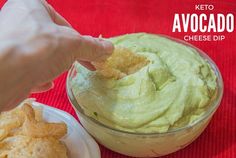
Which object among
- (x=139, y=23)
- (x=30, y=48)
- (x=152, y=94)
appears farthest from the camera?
(x=139, y=23)

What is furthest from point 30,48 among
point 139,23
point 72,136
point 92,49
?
point 139,23

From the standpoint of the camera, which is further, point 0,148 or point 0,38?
point 0,148

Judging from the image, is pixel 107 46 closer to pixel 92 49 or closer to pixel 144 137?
pixel 92 49

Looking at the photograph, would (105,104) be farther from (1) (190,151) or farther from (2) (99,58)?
(1) (190,151)

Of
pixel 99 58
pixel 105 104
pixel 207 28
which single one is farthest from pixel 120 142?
pixel 207 28

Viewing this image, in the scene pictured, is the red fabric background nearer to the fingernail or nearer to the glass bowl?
the glass bowl

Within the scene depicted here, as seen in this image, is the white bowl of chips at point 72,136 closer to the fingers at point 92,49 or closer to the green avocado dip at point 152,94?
the green avocado dip at point 152,94

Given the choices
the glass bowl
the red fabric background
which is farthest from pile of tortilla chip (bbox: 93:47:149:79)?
the red fabric background
